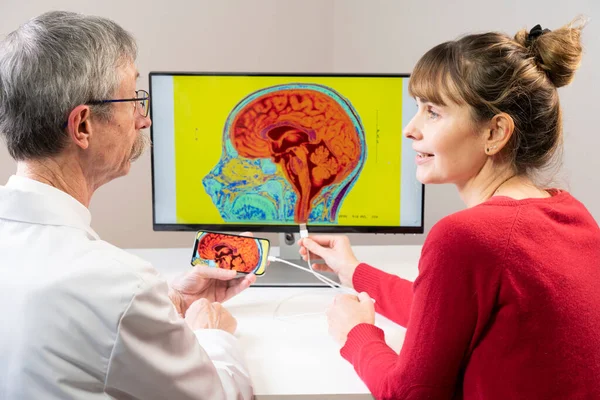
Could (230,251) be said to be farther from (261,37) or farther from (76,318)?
(261,37)

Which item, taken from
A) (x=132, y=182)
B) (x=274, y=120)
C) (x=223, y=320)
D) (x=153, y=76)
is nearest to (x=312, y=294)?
(x=223, y=320)

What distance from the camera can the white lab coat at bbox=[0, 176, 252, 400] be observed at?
81cm

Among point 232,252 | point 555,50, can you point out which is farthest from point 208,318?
point 555,50

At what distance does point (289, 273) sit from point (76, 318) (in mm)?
956

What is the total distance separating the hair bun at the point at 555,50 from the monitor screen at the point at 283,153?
57cm

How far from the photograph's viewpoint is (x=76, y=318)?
2.69 feet

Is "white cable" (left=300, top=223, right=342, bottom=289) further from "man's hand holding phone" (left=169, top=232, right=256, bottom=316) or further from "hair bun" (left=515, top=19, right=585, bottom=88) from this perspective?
"hair bun" (left=515, top=19, right=585, bottom=88)

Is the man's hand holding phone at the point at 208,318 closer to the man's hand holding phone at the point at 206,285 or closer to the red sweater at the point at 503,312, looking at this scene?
the man's hand holding phone at the point at 206,285

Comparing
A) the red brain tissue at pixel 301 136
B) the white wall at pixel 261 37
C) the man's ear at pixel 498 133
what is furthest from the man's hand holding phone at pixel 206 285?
the white wall at pixel 261 37

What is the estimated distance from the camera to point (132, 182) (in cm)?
251

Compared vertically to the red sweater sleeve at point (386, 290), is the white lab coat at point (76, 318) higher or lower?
higher

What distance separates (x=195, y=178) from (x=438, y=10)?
4.02 feet

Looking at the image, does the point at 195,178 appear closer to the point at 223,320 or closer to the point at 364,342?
the point at 223,320

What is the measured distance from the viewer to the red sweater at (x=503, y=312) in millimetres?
950
